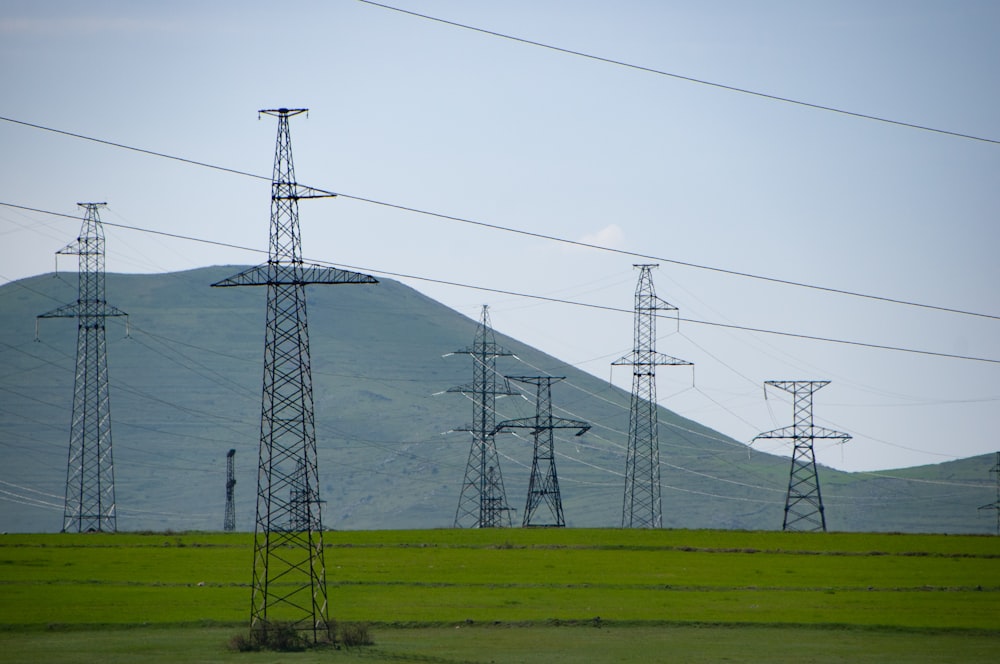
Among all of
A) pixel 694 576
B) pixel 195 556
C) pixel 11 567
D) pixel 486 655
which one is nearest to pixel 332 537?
pixel 195 556

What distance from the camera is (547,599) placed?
53.3 meters

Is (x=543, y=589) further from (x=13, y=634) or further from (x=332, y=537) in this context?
(x=332, y=537)

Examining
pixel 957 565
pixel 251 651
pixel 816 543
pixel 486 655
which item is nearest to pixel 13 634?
pixel 251 651

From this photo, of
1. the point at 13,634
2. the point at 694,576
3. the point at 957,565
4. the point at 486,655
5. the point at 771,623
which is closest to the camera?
the point at 486,655

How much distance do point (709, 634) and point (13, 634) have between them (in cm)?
2520

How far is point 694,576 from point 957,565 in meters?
17.5

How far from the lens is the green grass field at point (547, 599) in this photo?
3981cm

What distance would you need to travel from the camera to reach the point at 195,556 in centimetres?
7519

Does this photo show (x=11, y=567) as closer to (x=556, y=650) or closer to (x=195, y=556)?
(x=195, y=556)

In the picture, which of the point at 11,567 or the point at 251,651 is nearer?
the point at 251,651

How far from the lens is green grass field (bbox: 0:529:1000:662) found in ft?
131

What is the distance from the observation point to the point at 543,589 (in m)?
57.2

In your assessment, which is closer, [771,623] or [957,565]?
[771,623]

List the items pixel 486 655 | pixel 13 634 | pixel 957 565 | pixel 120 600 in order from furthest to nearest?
pixel 957 565 → pixel 120 600 → pixel 13 634 → pixel 486 655
